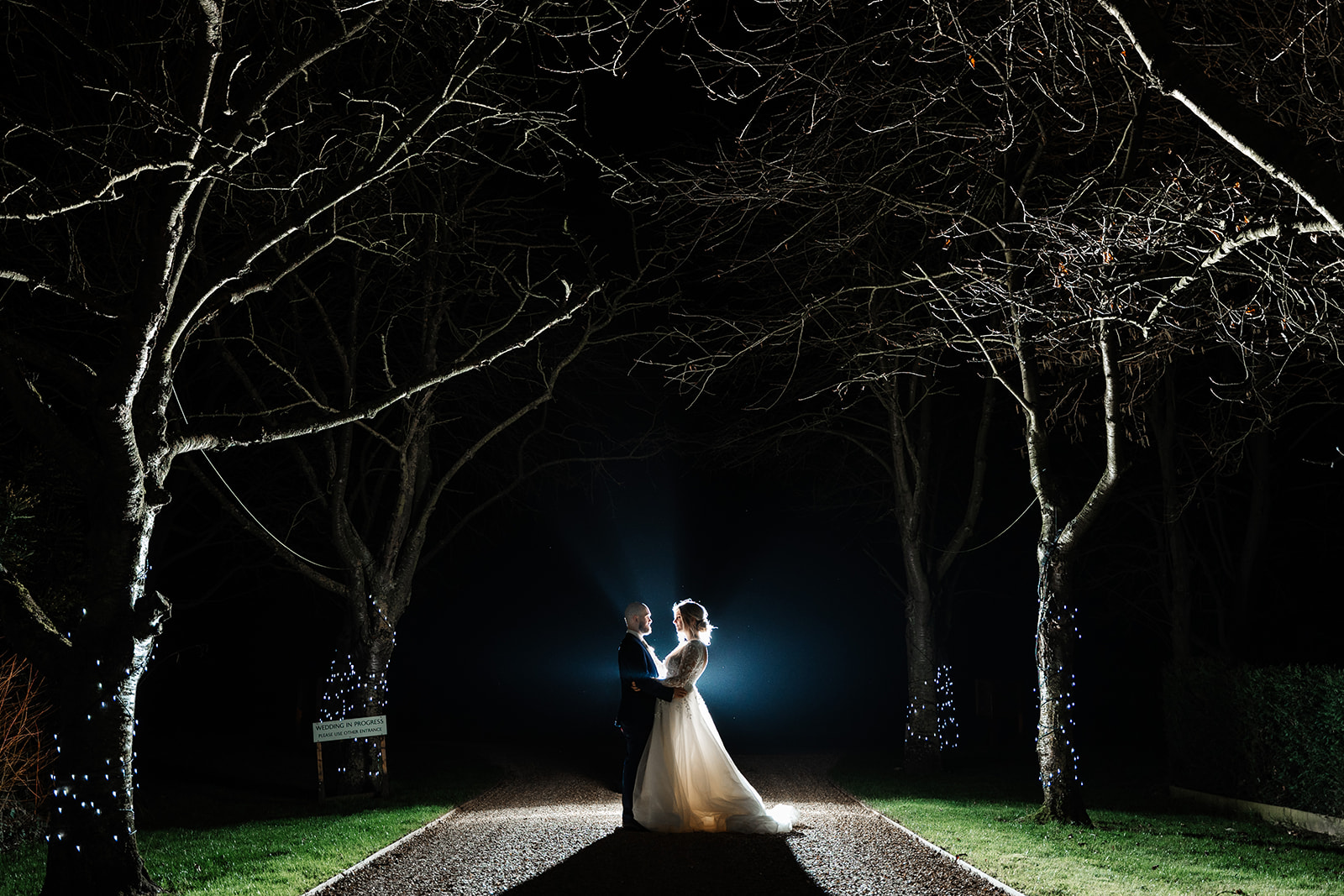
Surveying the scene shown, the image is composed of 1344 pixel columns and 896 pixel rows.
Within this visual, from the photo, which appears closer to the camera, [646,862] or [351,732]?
[646,862]

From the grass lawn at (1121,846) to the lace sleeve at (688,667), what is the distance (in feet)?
8.20

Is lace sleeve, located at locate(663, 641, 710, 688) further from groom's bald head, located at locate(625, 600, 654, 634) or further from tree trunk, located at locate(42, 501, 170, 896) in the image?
tree trunk, located at locate(42, 501, 170, 896)

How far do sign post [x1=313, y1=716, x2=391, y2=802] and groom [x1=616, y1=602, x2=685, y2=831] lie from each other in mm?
5538

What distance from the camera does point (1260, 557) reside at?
21.7 metres

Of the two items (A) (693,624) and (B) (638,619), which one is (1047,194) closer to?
(A) (693,624)

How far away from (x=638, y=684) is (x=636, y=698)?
0.61 ft

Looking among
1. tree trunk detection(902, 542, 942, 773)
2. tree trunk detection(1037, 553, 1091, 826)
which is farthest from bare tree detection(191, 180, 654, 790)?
tree trunk detection(902, 542, 942, 773)

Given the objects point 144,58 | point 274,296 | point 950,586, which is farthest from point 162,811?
point 950,586

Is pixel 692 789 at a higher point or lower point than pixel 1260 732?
higher

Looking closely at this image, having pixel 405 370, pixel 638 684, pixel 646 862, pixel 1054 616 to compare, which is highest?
pixel 405 370

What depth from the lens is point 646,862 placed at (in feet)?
26.9

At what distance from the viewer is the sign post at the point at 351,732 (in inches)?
557

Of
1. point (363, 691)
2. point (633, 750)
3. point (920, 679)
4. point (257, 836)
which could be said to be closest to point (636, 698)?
point (633, 750)

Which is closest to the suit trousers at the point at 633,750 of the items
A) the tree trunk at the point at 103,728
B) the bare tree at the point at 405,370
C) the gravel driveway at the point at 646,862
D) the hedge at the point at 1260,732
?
the gravel driveway at the point at 646,862
